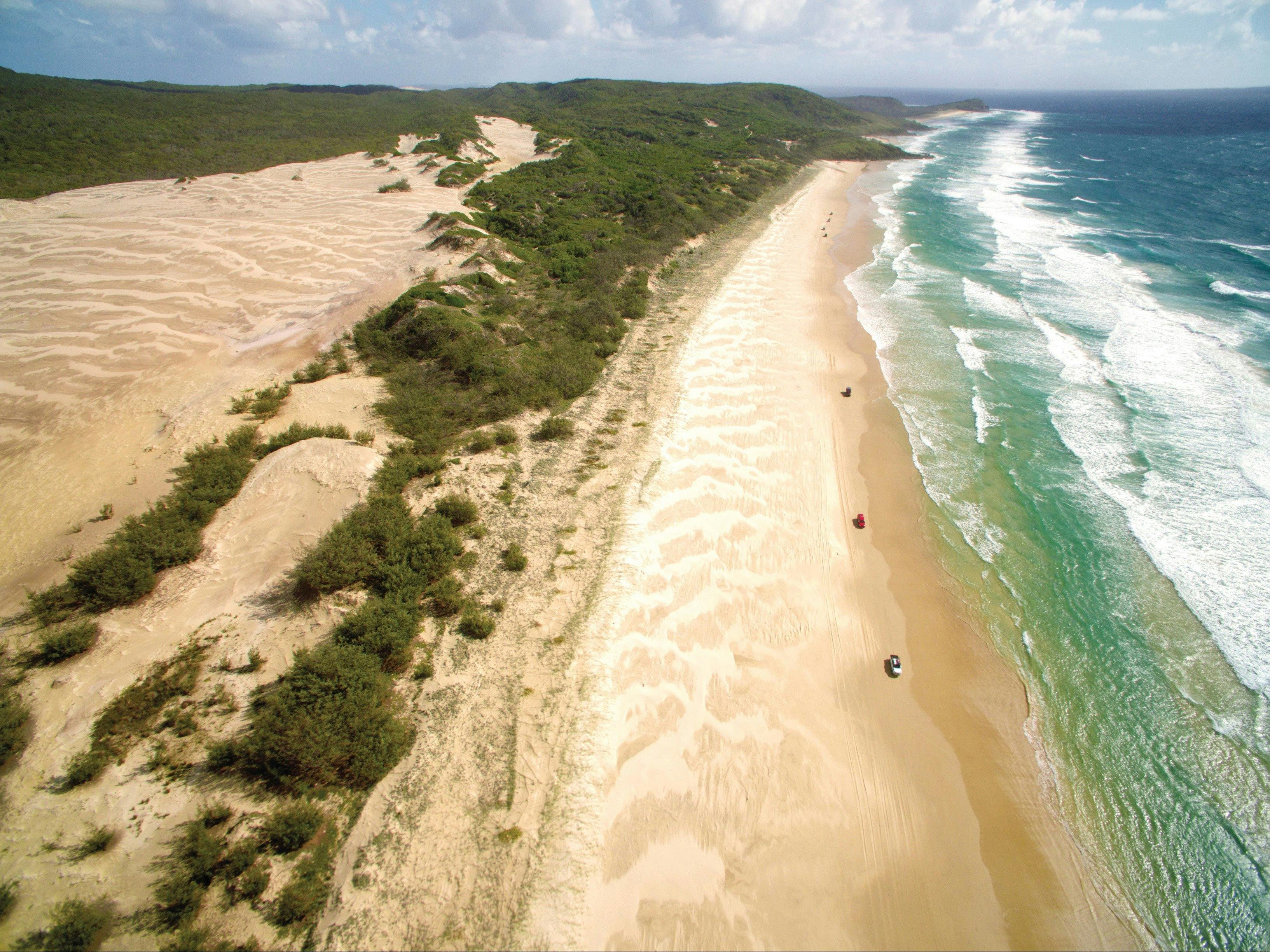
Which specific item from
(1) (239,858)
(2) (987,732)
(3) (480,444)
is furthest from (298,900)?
(2) (987,732)

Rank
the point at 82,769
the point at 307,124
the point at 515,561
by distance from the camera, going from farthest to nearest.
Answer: the point at 307,124 < the point at 515,561 < the point at 82,769

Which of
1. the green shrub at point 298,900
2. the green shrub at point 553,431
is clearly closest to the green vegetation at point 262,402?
the green shrub at point 553,431

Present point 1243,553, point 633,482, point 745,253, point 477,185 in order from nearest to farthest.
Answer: point 1243,553 → point 633,482 → point 745,253 → point 477,185

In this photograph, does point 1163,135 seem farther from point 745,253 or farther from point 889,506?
point 889,506

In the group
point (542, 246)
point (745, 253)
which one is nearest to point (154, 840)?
point (542, 246)

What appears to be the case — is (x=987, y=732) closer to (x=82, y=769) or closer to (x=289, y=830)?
(x=289, y=830)

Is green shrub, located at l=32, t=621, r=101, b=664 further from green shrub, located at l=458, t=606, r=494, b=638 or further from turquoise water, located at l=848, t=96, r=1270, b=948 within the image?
→ turquoise water, located at l=848, t=96, r=1270, b=948
